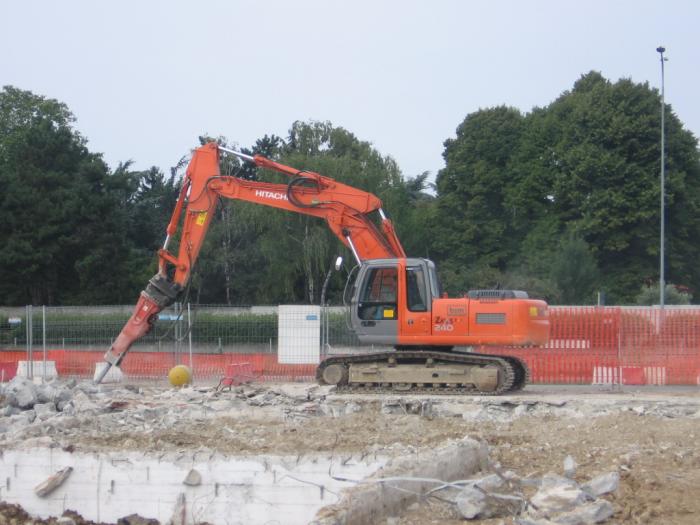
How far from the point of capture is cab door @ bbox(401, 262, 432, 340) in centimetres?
1792

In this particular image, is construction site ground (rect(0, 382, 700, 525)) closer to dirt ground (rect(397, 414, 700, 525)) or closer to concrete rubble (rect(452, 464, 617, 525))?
dirt ground (rect(397, 414, 700, 525))

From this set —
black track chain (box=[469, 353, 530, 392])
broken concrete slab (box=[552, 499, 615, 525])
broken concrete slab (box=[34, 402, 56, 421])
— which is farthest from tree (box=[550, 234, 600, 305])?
broken concrete slab (box=[552, 499, 615, 525])

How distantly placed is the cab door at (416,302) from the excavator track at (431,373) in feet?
1.50

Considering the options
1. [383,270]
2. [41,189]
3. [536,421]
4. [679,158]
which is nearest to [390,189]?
[679,158]

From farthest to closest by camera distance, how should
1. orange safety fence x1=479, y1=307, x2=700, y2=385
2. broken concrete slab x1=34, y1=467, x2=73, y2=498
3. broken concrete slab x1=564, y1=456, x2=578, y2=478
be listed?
orange safety fence x1=479, y1=307, x2=700, y2=385 → broken concrete slab x1=34, y1=467, x2=73, y2=498 → broken concrete slab x1=564, y1=456, x2=578, y2=478

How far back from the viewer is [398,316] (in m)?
18.0

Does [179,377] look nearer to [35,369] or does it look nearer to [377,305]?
[377,305]

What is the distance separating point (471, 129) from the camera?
54.8 m

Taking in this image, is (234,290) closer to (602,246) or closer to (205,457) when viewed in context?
(602,246)

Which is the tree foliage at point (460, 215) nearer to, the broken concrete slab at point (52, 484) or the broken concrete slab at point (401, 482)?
the broken concrete slab at point (401, 482)

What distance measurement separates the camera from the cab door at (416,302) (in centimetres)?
1792

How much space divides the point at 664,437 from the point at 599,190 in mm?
36045

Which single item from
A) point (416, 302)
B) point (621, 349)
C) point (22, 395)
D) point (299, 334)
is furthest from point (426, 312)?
point (22, 395)

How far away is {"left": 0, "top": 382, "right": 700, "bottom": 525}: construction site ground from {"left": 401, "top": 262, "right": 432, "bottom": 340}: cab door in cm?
127
